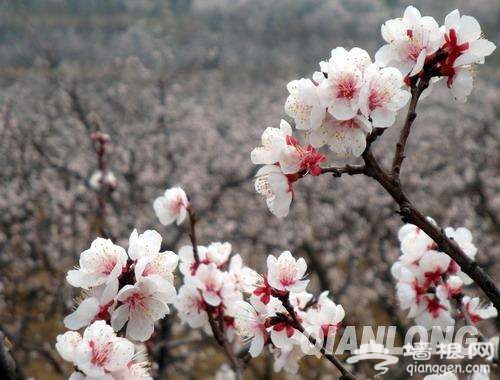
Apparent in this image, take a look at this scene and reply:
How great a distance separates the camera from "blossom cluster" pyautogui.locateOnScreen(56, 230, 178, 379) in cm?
108

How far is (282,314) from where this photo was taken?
4.23 feet

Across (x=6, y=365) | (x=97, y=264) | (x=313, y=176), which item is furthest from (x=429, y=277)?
(x=6, y=365)

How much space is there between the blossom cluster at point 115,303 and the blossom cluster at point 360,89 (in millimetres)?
336

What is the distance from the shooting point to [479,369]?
170 cm

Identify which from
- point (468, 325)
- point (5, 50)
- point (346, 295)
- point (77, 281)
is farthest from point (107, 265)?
point (5, 50)

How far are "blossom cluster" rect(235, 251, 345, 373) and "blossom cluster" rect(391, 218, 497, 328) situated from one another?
1.10ft

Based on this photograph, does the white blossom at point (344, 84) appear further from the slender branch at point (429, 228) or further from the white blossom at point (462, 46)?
the white blossom at point (462, 46)

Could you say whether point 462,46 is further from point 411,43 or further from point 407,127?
point 407,127

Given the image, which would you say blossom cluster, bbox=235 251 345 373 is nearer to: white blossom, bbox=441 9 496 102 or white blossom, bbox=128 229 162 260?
white blossom, bbox=128 229 162 260

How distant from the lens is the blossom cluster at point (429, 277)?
5.17 feet

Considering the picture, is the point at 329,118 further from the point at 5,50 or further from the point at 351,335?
the point at 5,50

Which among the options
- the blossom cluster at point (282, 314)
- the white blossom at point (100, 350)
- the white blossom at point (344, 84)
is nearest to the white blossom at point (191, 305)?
the blossom cluster at point (282, 314)

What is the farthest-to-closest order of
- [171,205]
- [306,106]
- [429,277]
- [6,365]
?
[171,205]
[429,277]
[306,106]
[6,365]

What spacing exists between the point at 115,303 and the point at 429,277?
40.1 inches
